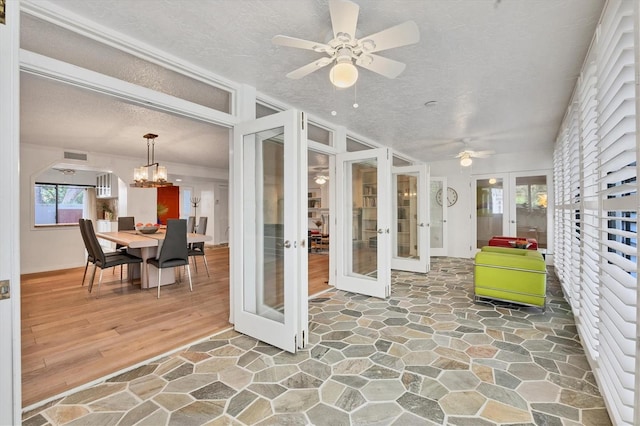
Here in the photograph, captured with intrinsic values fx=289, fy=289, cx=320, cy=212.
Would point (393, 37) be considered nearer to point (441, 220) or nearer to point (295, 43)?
point (295, 43)

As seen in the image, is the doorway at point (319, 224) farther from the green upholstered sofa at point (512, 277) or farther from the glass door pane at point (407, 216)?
the green upholstered sofa at point (512, 277)

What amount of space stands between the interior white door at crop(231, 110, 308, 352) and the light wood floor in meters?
0.59

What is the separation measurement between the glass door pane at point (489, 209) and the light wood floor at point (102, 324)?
187 inches

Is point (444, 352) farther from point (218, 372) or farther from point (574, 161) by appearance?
point (574, 161)

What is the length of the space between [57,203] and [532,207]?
38.8 ft

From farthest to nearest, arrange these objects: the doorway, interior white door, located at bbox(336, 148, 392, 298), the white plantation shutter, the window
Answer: the window, the doorway, interior white door, located at bbox(336, 148, 392, 298), the white plantation shutter

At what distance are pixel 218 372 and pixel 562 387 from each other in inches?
98.2

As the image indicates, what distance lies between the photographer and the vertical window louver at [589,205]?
7.34 ft

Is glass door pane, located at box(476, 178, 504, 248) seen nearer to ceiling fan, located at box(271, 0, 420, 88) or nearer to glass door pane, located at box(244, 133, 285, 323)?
ceiling fan, located at box(271, 0, 420, 88)

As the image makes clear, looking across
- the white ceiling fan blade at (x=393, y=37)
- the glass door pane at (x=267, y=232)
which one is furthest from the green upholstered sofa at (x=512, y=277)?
the white ceiling fan blade at (x=393, y=37)

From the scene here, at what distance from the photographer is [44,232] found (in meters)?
5.72

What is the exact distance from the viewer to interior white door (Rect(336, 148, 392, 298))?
4055 millimetres

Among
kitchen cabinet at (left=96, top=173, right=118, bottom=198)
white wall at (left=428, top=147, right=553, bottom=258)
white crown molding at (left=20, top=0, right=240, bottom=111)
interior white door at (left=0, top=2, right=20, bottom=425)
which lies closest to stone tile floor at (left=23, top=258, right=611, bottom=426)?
interior white door at (left=0, top=2, right=20, bottom=425)

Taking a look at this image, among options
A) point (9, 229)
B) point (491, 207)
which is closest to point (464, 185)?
point (491, 207)
